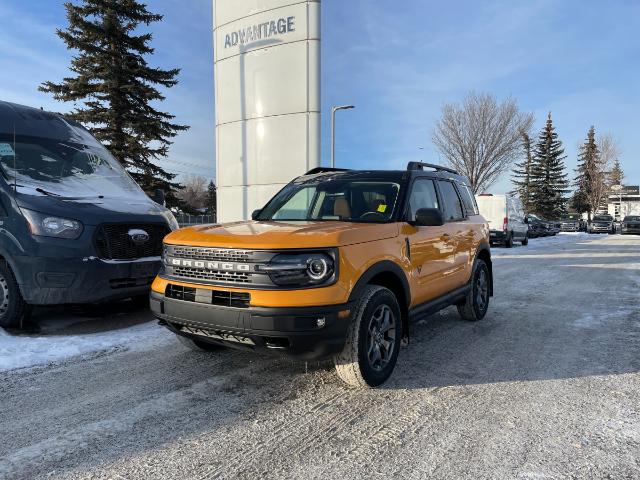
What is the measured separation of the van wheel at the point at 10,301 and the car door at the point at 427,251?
4073 millimetres

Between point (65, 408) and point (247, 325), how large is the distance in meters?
1.46

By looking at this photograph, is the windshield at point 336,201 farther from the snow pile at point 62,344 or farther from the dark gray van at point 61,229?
the snow pile at point 62,344

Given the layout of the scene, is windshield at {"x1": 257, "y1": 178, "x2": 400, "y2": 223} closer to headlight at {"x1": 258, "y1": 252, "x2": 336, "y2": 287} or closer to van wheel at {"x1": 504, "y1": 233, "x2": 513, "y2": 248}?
headlight at {"x1": 258, "y1": 252, "x2": 336, "y2": 287}

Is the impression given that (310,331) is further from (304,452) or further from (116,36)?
(116,36)

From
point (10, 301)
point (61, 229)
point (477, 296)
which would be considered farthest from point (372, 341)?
point (10, 301)

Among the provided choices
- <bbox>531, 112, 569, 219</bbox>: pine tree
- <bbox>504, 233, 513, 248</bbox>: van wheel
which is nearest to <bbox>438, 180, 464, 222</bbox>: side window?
<bbox>504, 233, 513, 248</bbox>: van wheel

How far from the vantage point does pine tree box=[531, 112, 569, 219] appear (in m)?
56.2

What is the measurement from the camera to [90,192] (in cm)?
568

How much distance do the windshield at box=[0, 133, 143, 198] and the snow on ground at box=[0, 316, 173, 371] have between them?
158 centimetres

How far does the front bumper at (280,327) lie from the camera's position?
3146 millimetres

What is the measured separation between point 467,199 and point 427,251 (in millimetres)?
1991

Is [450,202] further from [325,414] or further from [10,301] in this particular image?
[10,301]

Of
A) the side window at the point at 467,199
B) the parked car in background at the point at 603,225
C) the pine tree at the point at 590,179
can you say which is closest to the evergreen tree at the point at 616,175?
the pine tree at the point at 590,179

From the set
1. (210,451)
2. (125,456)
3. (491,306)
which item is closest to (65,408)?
(125,456)
